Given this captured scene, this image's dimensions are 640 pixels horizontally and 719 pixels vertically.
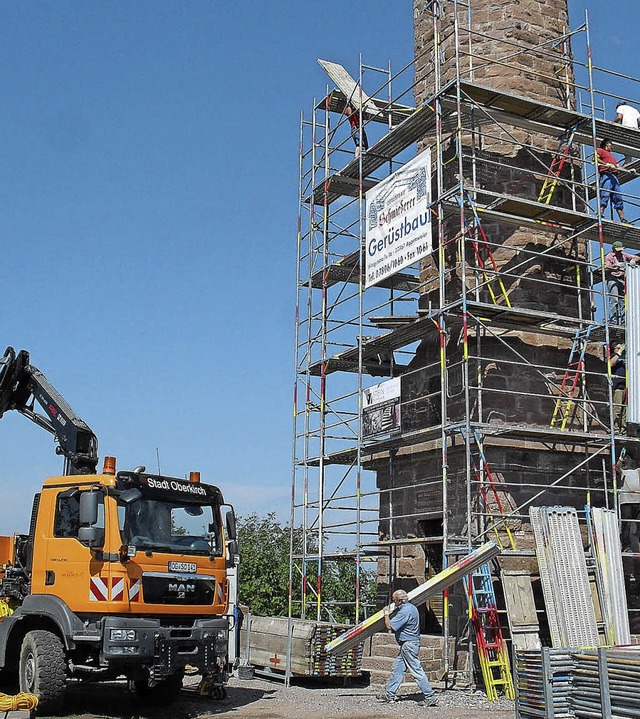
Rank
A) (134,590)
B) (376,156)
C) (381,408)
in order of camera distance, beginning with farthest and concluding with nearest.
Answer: (376,156), (381,408), (134,590)

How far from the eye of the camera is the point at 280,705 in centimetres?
1302

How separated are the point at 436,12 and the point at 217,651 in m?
12.5

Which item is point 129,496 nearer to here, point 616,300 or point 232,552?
A: point 232,552

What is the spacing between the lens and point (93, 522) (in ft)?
A: 37.1

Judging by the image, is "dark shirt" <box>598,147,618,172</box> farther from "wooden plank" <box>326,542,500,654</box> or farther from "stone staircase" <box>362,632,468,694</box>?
"stone staircase" <box>362,632,468,694</box>

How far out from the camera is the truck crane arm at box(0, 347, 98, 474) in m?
13.8

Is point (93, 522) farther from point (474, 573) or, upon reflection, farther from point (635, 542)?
point (635, 542)

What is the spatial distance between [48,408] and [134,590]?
4099 millimetres

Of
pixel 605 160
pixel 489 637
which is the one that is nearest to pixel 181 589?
pixel 489 637

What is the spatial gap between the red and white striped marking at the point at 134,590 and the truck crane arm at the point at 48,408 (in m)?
2.74

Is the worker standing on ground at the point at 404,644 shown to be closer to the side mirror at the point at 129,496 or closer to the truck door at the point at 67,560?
the side mirror at the point at 129,496

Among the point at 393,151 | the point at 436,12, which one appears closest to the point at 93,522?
the point at 393,151

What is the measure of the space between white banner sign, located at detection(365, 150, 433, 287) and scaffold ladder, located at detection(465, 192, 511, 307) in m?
0.82

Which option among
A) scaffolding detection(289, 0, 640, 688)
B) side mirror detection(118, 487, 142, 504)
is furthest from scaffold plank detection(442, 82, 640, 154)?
side mirror detection(118, 487, 142, 504)
